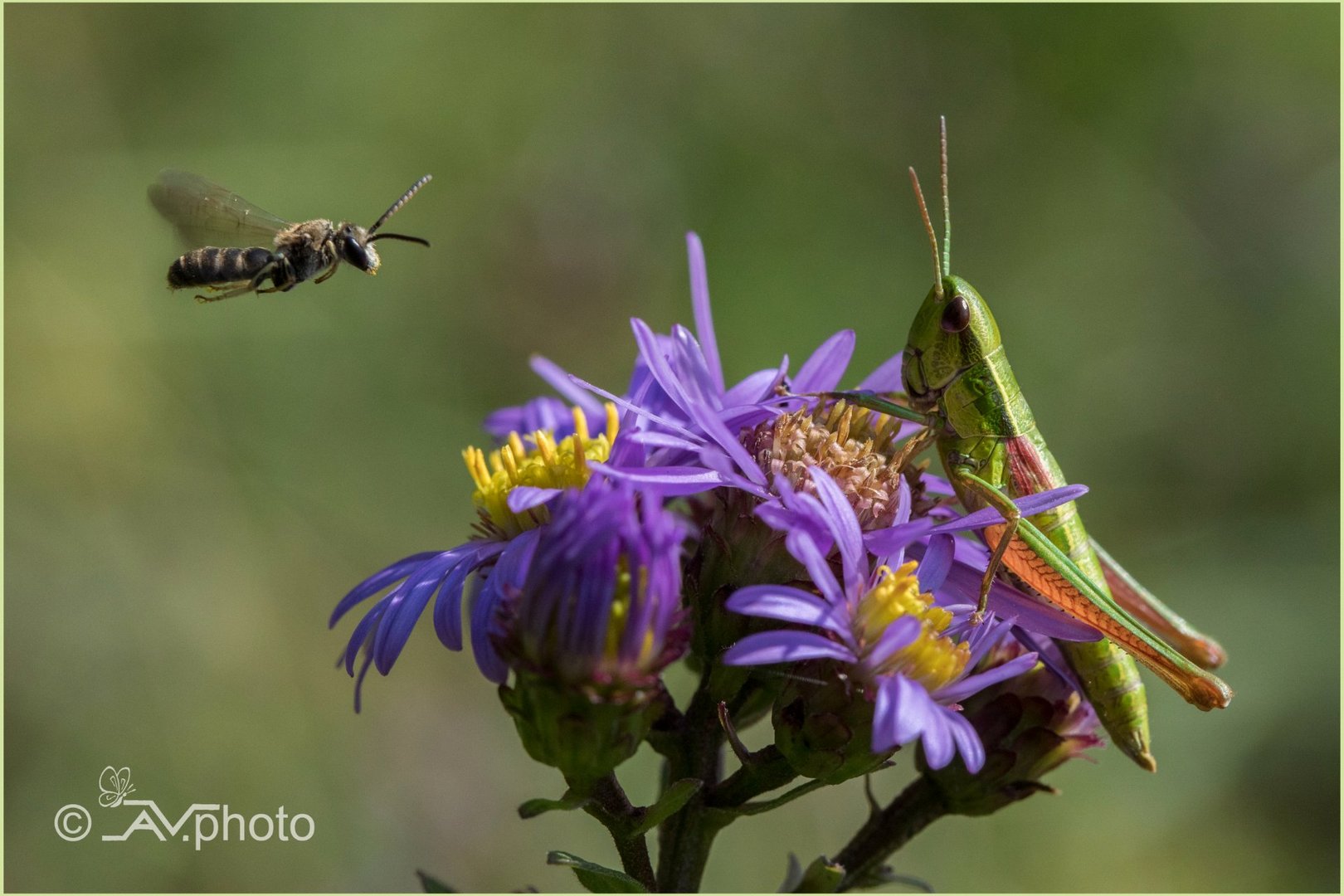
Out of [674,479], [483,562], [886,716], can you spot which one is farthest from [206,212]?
[886,716]

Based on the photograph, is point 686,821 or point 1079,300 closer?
point 686,821

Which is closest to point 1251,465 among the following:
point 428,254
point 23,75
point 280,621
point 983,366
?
point 983,366

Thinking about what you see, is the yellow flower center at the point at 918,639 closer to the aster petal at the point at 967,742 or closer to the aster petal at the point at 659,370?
the aster petal at the point at 967,742

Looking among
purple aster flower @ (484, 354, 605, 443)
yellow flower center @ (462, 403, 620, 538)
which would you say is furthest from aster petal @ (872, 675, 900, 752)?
purple aster flower @ (484, 354, 605, 443)

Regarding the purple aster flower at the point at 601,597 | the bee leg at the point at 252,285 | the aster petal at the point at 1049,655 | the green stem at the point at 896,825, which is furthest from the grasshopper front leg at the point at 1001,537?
the bee leg at the point at 252,285

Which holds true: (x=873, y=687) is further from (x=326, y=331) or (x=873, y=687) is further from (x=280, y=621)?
(x=326, y=331)

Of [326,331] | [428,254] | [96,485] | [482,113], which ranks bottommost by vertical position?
[96,485]

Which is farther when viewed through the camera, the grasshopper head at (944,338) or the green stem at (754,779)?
the grasshopper head at (944,338)
